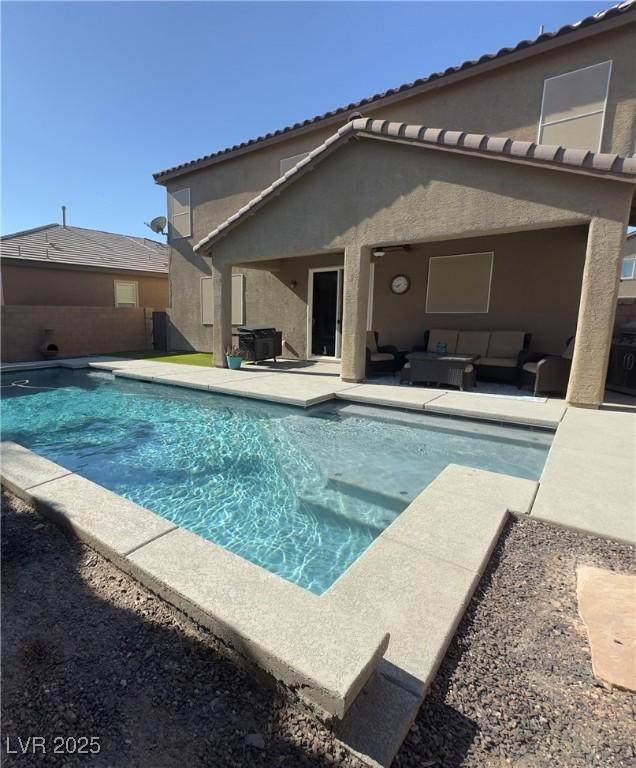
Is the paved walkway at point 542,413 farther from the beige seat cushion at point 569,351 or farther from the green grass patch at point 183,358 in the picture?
the beige seat cushion at point 569,351

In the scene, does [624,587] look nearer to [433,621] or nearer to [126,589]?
[433,621]

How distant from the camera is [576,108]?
327 inches

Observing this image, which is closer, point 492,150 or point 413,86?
point 492,150

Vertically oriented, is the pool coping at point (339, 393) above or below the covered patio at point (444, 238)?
below

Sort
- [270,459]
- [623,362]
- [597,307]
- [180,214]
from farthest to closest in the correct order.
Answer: [180,214] < [623,362] < [597,307] < [270,459]

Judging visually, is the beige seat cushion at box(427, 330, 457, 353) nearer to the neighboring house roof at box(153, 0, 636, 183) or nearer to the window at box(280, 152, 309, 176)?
the neighboring house roof at box(153, 0, 636, 183)

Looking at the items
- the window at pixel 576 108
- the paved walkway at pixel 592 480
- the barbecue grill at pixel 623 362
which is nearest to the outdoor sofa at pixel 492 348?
the barbecue grill at pixel 623 362

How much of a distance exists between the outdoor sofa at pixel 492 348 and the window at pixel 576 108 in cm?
418

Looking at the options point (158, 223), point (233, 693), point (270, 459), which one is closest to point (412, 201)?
point (270, 459)

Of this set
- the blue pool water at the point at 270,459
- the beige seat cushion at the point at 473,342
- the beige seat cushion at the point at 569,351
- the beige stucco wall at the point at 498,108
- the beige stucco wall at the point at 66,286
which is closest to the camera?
the blue pool water at the point at 270,459

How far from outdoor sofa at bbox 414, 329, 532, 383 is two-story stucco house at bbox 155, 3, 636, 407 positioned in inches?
21.0

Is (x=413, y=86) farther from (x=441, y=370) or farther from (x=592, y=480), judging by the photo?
(x=592, y=480)

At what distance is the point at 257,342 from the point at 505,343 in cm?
689

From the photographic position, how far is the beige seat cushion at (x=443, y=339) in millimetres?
10273
